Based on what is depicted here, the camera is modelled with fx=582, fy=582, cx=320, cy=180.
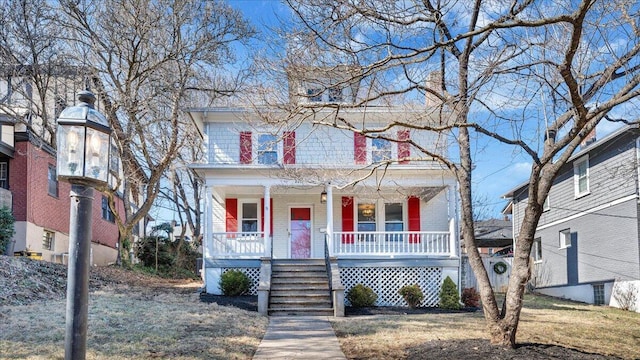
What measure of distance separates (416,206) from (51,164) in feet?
40.9

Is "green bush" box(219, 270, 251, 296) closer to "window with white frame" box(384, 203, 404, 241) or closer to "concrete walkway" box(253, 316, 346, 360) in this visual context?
"concrete walkway" box(253, 316, 346, 360)

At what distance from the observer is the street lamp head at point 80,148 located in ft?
12.4

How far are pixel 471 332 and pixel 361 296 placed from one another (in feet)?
15.5

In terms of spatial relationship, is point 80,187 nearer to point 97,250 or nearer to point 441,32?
point 441,32

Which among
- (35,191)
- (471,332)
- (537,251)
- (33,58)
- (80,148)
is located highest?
(33,58)

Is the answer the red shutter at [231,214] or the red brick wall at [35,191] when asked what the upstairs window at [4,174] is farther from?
the red shutter at [231,214]

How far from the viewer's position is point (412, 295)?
1472 cm

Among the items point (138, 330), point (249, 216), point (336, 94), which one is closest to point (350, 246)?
point (249, 216)

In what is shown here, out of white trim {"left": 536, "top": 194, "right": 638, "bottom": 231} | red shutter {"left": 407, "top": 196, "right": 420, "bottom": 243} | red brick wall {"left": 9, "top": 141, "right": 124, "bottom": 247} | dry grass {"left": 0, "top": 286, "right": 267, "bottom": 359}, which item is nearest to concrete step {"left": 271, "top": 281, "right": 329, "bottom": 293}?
dry grass {"left": 0, "top": 286, "right": 267, "bottom": 359}

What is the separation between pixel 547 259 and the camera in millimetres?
22625

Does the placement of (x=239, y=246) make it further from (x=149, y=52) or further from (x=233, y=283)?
(x=149, y=52)

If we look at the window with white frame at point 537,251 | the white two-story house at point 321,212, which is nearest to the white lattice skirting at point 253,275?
the white two-story house at point 321,212

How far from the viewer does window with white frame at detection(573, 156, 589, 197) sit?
1944 cm

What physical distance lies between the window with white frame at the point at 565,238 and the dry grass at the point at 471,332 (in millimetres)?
7609
